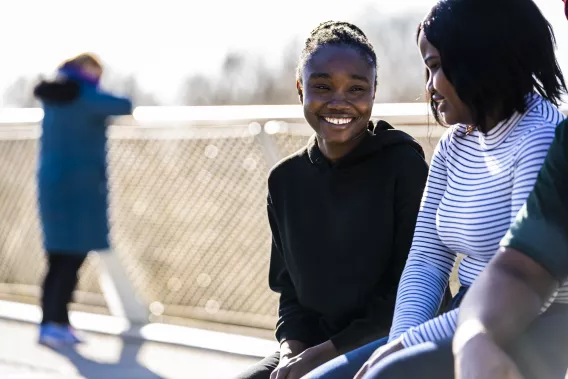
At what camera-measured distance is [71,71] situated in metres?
6.14

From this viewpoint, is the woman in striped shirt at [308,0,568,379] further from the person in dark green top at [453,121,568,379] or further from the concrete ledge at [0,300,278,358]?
the concrete ledge at [0,300,278,358]

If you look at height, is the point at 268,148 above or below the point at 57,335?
above

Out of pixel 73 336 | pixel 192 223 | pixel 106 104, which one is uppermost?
pixel 106 104

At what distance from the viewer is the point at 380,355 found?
7.39 feet

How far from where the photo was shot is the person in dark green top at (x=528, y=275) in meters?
1.88

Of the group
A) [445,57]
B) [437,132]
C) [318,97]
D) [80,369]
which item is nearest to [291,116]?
[437,132]

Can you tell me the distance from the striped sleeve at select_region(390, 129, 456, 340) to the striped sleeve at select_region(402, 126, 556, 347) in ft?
1.13

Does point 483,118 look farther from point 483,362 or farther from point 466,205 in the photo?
point 483,362

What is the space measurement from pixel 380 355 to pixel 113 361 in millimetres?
3289

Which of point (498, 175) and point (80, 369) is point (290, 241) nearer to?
point (498, 175)

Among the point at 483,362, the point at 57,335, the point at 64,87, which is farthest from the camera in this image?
the point at 64,87

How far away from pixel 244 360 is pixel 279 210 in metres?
1.92

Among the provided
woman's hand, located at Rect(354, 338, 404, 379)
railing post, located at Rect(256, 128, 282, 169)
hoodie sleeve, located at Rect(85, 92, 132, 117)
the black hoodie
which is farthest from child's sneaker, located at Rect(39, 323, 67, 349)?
woman's hand, located at Rect(354, 338, 404, 379)

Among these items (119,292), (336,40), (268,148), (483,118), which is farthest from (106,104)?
(483,118)
